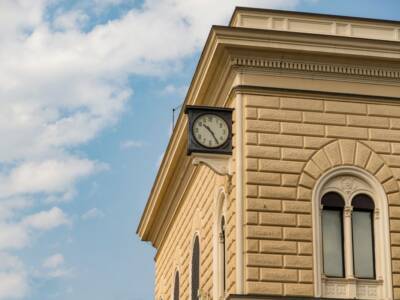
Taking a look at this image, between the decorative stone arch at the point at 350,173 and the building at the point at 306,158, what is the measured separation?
0.07 ft

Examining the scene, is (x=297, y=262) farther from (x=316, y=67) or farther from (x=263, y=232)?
(x=316, y=67)

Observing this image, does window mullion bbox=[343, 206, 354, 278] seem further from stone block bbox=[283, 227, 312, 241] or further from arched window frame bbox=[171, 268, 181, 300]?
arched window frame bbox=[171, 268, 181, 300]

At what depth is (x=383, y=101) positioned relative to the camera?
2694 centimetres

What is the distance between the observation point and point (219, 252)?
27.6 m

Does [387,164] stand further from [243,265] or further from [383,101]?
[243,265]

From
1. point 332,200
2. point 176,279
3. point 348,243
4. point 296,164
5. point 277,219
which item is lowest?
point 348,243

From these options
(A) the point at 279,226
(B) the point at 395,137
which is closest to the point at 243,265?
(A) the point at 279,226

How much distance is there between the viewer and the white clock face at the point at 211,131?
26.3 metres

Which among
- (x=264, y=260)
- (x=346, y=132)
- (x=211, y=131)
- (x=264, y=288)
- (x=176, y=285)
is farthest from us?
(x=176, y=285)

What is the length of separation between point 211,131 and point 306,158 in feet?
7.34

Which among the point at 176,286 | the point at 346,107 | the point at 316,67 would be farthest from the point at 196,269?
the point at 316,67

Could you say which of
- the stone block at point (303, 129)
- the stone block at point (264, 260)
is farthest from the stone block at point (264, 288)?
the stone block at point (303, 129)

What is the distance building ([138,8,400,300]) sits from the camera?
996 inches

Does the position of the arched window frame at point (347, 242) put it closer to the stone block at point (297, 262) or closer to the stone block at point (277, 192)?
the stone block at point (297, 262)
